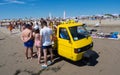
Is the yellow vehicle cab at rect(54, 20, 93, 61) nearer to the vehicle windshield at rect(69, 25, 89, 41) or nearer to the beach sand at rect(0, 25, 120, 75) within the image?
the vehicle windshield at rect(69, 25, 89, 41)

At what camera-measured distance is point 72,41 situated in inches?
315

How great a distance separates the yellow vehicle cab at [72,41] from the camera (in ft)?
25.8

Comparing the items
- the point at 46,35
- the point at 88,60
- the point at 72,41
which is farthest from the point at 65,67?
the point at 46,35

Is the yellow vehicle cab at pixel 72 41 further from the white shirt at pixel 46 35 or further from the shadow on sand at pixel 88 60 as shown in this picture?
the white shirt at pixel 46 35

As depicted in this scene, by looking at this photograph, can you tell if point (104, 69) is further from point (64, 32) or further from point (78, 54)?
point (64, 32)

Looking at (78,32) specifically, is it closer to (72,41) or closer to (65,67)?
(72,41)

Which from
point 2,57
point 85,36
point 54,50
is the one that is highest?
point 85,36

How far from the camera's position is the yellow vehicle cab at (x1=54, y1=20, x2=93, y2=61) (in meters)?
7.85

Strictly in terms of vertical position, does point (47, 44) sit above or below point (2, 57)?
above

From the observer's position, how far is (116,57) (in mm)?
8977

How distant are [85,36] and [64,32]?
3.32 feet

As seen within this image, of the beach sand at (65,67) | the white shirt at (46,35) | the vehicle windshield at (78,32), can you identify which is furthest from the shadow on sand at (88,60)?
the white shirt at (46,35)

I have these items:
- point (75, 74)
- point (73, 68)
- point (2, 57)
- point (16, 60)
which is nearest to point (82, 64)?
point (73, 68)

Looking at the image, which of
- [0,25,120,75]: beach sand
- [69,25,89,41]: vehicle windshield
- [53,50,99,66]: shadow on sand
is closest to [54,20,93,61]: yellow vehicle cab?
[69,25,89,41]: vehicle windshield
